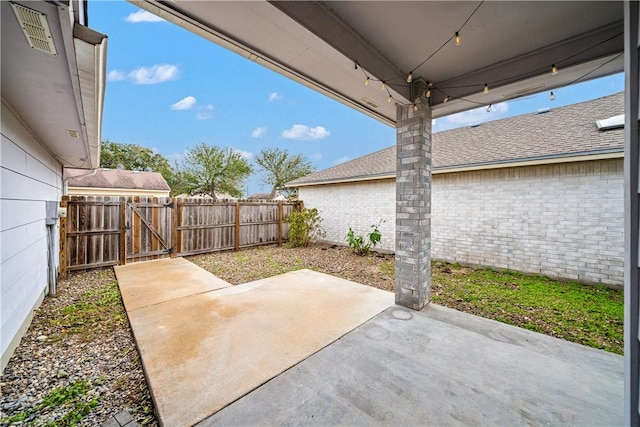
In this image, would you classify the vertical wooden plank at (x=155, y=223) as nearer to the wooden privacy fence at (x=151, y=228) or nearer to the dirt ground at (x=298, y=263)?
the wooden privacy fence at (x=151, y=228)

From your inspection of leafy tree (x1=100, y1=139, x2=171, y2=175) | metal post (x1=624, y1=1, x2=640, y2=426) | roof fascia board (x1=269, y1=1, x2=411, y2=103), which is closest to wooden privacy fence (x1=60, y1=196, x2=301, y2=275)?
roof fascia board (x1=269, y1=1, x2=411, y2=103)

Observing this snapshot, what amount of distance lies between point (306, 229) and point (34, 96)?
7199mm

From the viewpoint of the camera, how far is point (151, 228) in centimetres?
636

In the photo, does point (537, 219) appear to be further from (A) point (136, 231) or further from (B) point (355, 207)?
(A) point (136, 231)

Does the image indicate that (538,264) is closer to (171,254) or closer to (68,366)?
(68,366)

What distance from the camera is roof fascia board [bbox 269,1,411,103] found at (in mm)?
1824

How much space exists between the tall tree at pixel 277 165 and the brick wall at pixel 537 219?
14990mm

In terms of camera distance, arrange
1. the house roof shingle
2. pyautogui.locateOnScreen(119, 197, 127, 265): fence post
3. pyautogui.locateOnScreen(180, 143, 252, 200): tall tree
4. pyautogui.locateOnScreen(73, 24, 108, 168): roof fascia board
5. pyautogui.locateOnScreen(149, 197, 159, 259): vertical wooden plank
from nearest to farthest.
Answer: pyautogui.locateOnScreen(73, 24, 108, 168): roof fascia board, the house roof shingle, pyautogui.locateOnScreen(119, 197, 127, 265): fence post, pyautogui.locateOnScreen(149, 197, 159, 259): vertical wooden plank, pyautogui.locateOnScreen(180, 143, 252, 200): tall tree

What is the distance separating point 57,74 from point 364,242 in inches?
286

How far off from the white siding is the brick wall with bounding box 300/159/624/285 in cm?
729

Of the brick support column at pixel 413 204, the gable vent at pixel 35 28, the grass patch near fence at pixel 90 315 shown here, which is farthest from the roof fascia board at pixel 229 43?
the grass patch near fence at pixel 90 315

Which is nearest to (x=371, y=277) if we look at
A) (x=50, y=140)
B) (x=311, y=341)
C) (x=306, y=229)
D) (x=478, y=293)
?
(x=478, y=293)

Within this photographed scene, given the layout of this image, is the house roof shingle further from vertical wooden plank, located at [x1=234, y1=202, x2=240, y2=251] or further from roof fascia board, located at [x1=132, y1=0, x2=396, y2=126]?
roof fascia board, located at [x1=132, y1=0, x2=396, y2=126]

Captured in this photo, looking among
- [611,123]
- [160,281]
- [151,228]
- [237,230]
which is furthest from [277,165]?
[611,123]
